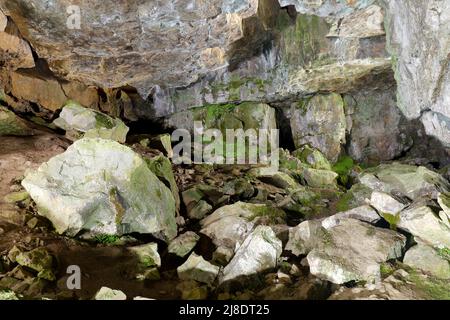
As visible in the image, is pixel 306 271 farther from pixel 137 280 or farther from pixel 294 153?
pixel 294 153

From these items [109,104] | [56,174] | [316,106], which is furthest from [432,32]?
[109,104]

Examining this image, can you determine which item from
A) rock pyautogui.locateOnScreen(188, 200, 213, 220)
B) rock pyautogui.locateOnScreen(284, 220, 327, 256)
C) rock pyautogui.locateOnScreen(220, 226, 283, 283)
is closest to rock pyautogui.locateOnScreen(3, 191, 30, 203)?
rock pyautogui.locateOnScreen(188, 200, 213, 220)

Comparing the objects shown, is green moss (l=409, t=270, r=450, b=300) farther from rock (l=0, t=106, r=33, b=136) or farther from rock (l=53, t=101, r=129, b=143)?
rock (l=0, t=106, r=33, b=136)

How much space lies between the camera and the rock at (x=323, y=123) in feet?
52.1

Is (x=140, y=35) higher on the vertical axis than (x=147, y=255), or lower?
higher

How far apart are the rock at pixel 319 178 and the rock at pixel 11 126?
10.7 meters

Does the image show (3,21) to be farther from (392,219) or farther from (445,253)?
(445,253)

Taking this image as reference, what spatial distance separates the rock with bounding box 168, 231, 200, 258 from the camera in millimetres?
6325

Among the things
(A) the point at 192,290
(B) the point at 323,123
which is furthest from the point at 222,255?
(B) the point at 323,123

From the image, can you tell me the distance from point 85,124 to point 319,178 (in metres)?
9.73

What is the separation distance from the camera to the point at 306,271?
5.12 metres

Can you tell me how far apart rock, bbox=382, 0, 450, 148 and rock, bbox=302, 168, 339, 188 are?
381 centimetres

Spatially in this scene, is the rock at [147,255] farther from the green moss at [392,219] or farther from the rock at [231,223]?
the green moss at [392,219]

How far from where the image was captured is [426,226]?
17.6 feet
